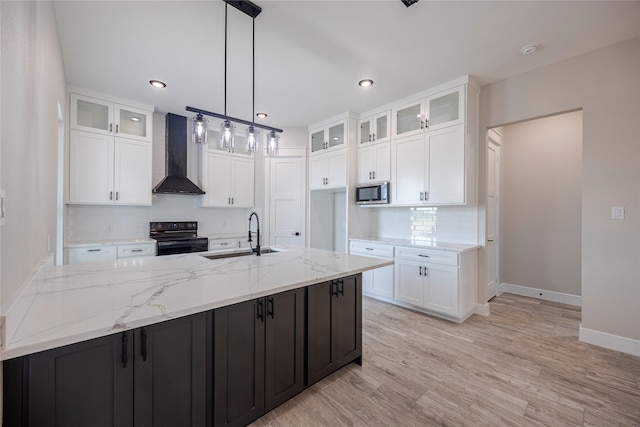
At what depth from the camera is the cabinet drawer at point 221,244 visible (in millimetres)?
4527

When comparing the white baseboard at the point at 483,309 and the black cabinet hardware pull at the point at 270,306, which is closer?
the black cabinet hardware pull at the point at 270,306

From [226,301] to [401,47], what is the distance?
2.63 metres

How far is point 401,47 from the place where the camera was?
252 centimetres

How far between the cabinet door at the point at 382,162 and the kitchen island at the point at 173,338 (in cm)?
208

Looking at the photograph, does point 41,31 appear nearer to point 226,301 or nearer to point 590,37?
point 226,301

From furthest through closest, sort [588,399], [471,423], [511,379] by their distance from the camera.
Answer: [511,379] → [588,399] → [471,423]

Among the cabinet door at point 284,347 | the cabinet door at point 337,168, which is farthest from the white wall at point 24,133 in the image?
the cabinet door at point 337,168

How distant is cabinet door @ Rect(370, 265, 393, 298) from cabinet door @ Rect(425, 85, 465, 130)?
78.1 inches

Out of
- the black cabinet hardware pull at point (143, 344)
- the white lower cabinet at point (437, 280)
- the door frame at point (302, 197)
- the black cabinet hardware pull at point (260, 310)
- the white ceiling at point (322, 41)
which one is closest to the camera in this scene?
the black cabinet hardware pull at point (143, 344)

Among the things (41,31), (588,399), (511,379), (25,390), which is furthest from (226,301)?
(588,399)

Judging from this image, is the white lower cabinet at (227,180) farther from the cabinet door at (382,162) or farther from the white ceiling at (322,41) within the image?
the cabinet door at (382,162)

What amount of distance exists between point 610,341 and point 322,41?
3.87 m

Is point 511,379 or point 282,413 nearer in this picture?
point 282,413

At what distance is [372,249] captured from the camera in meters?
3.92
